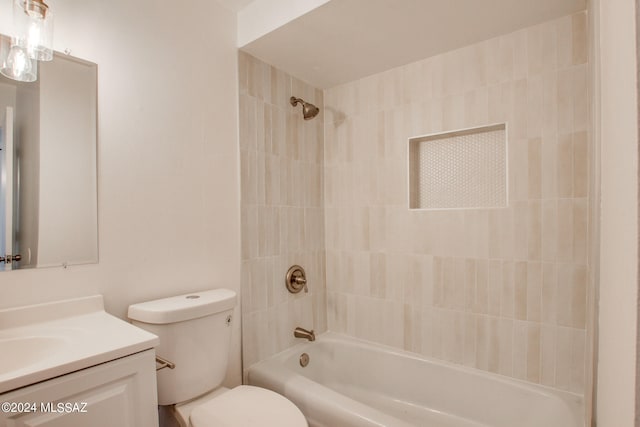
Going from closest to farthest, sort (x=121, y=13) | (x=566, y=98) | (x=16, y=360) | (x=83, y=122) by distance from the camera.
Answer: (x=16, y=360) → (x=83, y=122) → (x=121, y=13) → (x=566, y=98)

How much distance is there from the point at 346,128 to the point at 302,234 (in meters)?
0.79

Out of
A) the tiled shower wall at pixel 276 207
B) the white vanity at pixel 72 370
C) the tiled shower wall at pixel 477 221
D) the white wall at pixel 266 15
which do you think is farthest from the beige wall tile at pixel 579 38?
the white vanity at pixel 72 370

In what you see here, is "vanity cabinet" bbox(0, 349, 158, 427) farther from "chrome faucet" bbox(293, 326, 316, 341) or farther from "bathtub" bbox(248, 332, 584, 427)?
"chrome faucet" bbox(293, 326, 316, 341)

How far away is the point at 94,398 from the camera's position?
87cm

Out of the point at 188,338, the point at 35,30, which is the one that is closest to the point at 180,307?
the point at 188,338

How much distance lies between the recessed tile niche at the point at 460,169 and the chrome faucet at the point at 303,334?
3.31 ft

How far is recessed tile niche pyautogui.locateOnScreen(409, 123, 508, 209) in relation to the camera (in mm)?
1754

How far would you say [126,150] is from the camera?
136 centimetres

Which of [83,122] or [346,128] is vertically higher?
[346,128]

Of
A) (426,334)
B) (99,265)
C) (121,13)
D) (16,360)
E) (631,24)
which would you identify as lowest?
(426,334)

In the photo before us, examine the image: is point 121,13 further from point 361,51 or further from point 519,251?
point 519,251

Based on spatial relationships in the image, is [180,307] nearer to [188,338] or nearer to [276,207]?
[188,338]

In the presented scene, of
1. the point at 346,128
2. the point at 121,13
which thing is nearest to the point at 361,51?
the point at 346,128

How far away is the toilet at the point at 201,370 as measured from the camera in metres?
1.23
